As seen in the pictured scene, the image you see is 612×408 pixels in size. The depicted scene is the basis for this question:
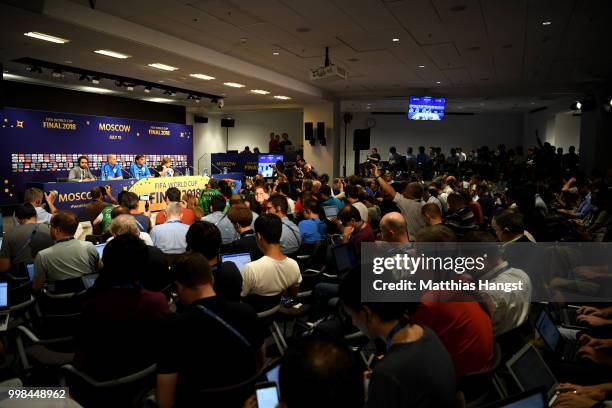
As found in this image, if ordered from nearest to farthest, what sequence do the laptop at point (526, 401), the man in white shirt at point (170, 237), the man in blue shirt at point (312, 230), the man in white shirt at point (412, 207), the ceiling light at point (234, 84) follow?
the laptop at point (526, 401) → the man in white shirt at point (170, 237) → the man in blue shirt at point (312, 230) → the man in white shirt at point (412, 207) → the ceiling light at point (234, 84)

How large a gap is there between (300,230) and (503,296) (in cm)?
255

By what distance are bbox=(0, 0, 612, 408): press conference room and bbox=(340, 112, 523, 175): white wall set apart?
5604mm

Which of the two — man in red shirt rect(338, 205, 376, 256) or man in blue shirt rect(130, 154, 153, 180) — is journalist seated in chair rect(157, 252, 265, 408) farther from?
man in blue shirt rect(130, 154, 153, 180)

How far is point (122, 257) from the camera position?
6.93ft

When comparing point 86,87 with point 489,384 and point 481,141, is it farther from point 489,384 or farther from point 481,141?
point 481,141

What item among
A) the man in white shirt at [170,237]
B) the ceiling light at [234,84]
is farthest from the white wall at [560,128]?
the man in white shirt at [170,237]

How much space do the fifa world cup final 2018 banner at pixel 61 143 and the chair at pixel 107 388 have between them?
1049 centimetres

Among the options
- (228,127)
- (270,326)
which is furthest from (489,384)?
(228,127)

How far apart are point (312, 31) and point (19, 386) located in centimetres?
619

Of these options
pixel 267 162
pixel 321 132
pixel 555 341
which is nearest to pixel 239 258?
pixel 555 341

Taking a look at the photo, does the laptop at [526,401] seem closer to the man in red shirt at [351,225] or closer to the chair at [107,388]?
the chair at [107,388]

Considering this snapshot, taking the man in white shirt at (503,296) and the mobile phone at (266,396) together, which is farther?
the man in white shirt at (503,296)

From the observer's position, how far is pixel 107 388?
194 cm

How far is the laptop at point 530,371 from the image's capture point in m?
2.03
